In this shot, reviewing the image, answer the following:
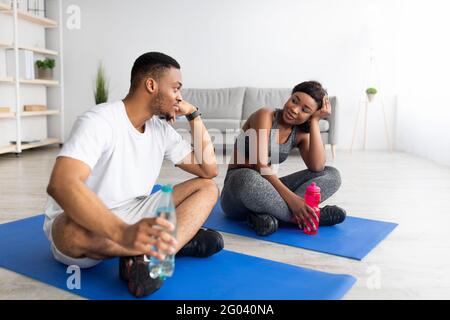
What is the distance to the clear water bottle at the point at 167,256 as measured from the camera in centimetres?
122

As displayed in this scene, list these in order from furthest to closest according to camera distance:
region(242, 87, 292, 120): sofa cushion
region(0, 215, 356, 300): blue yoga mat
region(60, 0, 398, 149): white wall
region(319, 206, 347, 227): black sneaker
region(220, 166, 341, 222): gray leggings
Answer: region(60, 0, 398, 149): white wall < region(242, 87, 292, 120): sofa cushion < region(319, 206, 347, 227): black sneaker < region(220, 166, 341, 222): gray leggings < region(0, 215, 356, 300): blue yoga mat

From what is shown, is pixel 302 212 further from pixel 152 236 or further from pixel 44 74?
pixel 44 74

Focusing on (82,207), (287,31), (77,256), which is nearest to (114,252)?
(77,256)

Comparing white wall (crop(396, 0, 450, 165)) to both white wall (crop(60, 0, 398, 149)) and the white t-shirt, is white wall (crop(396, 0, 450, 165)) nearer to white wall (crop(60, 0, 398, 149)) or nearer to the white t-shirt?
white wall (crop(60, 0, 398, 149))

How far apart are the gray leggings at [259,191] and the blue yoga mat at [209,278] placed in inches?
13.2

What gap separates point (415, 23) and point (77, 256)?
5337mm

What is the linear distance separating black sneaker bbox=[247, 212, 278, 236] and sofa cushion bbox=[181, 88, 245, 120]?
357cm

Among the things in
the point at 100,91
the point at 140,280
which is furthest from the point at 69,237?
the point at 100,91

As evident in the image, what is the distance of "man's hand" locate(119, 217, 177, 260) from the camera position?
3.65 feet

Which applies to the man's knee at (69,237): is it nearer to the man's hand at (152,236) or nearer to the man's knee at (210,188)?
the man's hand at (152,236)

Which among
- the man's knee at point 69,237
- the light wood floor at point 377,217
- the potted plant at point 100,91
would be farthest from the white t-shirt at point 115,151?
the potted plant at point 100,91

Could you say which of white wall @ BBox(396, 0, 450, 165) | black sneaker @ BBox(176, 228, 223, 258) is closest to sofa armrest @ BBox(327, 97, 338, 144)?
white wall @ BBox(396, 0, 450, 165)
